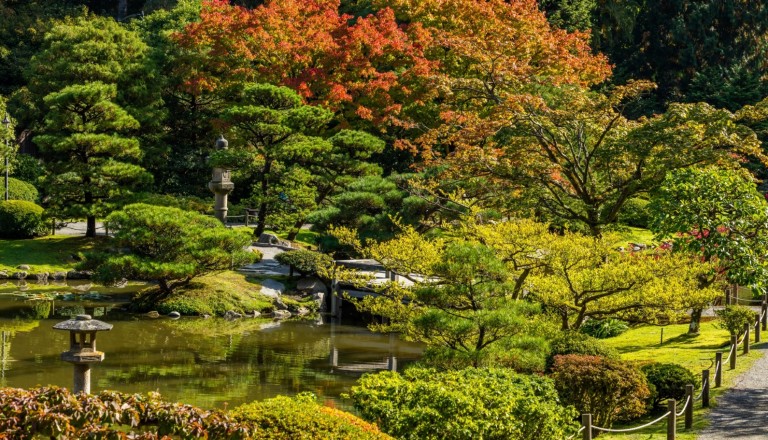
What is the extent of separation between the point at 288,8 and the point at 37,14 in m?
19.2

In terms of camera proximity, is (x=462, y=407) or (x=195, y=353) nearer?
(x=462, y=407)

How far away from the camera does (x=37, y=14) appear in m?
55.7

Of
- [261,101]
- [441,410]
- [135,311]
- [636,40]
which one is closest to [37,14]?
[261,101]

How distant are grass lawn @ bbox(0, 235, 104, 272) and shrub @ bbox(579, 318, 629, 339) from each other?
65.0 ft

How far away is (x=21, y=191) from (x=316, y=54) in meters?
13.8

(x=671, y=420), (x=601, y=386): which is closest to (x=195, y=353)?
(x=601, y=386)

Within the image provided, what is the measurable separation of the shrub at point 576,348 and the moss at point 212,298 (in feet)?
50.4

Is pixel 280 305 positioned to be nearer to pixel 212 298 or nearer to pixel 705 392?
pixel 212 298

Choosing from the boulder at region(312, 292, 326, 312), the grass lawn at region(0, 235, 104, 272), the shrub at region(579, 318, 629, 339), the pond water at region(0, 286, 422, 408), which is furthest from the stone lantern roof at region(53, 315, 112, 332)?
the grass lawn at region(0, 235, 104, 272)

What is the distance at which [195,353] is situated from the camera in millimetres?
27500

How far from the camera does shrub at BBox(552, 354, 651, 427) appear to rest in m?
18.0

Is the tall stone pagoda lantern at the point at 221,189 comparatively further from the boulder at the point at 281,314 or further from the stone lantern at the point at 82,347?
the stone lantern at the point at 82,347

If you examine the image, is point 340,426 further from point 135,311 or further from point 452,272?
point 135,311

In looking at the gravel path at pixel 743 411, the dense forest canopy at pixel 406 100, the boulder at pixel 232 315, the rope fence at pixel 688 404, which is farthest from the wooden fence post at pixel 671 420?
the boulder at pixel 232 315
